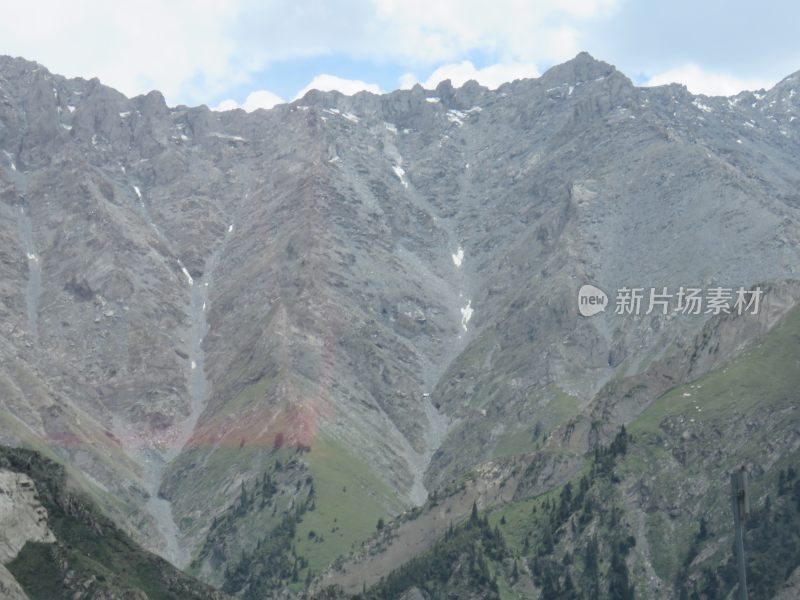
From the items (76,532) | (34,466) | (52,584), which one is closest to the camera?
(52,584)

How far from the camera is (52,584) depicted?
13300cm

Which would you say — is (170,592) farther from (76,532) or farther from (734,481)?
(734,481)

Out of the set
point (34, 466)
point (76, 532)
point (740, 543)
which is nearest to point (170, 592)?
point (76, 532)

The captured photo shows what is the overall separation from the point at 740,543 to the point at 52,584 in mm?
89497

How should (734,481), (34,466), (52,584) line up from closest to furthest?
(734,481), (52,584), (34,466)

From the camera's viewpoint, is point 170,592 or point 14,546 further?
point 170,592

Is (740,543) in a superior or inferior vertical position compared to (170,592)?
superior

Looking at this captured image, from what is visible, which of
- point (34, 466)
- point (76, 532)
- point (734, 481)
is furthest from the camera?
point (34, 466)

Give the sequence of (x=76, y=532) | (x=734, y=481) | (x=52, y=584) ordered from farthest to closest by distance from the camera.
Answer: (x=76, y=532)
(x=52, y=584)
(x=734, y=481)

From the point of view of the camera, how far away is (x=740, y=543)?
200ft

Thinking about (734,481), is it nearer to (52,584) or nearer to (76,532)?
(52,584)

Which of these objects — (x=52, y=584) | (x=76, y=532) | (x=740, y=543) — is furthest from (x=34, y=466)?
(x=740, y=543)

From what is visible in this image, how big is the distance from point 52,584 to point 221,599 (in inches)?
1652

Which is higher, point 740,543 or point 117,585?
point 740,543
